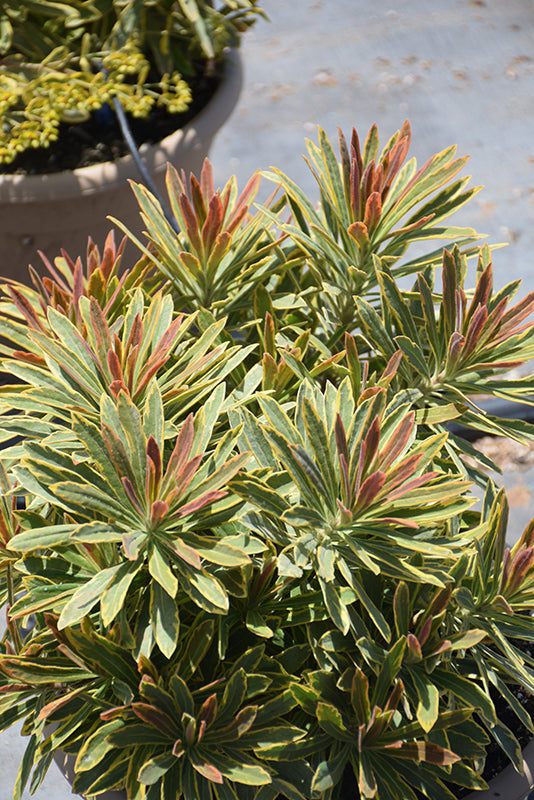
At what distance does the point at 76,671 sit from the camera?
0.64 metres

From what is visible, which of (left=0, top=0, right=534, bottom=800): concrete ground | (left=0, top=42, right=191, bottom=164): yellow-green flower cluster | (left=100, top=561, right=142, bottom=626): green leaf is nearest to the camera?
(left=100, top=561, right=142, bottom=626): green leaf

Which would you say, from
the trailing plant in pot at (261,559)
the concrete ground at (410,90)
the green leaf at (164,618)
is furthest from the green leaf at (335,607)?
the concrete ground at (410,90)

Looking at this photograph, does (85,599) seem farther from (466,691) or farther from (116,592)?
(466,691)

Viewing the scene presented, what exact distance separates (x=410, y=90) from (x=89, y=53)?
125cm

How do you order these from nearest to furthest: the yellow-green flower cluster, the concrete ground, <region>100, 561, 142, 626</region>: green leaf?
1. <region>100, 561, 142, 626</region>: green leaf
2. the yellow-green flower cluster
3. the concrete ground

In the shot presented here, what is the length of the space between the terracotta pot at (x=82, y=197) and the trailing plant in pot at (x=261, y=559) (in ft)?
2.53

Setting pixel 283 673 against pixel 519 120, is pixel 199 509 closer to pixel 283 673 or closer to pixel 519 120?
pixel 283 673

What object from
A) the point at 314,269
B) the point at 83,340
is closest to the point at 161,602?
the point at 83,340

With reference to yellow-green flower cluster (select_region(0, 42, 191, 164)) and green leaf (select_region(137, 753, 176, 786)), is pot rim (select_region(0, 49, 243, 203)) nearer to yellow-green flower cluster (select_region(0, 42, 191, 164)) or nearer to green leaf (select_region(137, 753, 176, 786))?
yellow-green flower cluster (select_region(0, 42, 191, 164))

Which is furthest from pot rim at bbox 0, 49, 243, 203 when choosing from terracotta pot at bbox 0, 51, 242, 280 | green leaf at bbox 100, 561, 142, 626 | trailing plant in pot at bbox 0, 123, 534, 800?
green leaf at bbox 100, 561, 142, 626

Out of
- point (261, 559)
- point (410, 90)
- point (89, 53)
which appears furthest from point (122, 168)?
point (410, 90)

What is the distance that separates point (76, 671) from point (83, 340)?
29 centimetres

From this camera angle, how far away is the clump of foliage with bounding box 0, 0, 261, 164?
1.44 meters

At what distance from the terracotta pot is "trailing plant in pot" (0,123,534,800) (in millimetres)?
773
